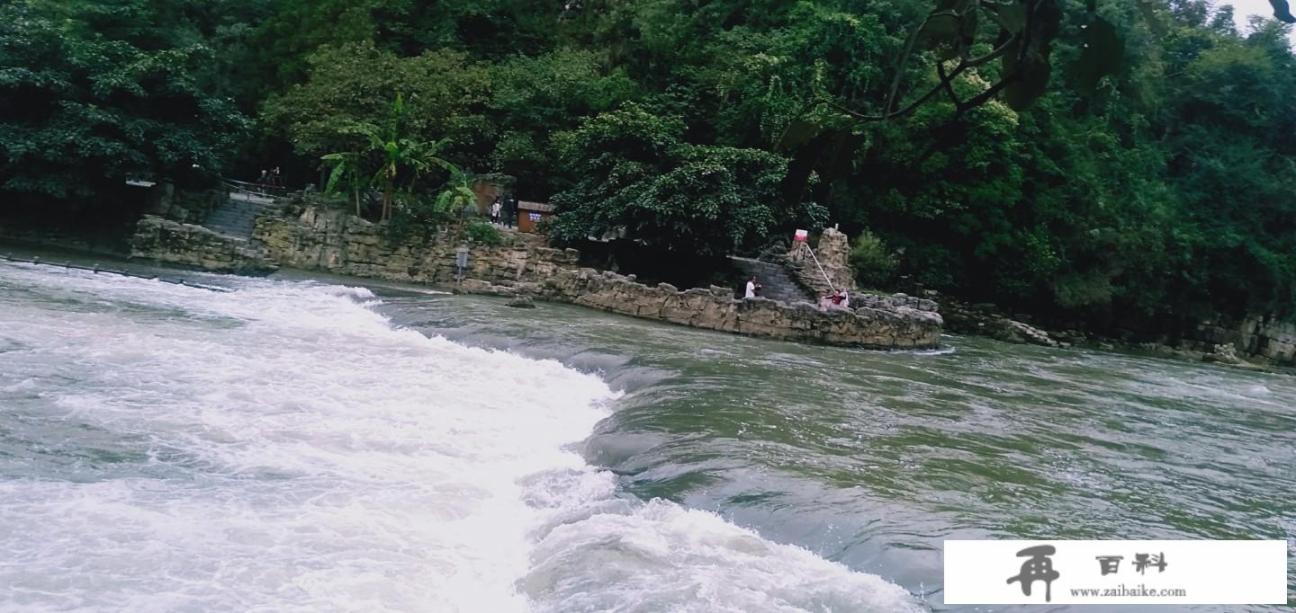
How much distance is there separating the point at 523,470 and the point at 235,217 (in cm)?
Answer: 1802

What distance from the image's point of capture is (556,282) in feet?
69.2

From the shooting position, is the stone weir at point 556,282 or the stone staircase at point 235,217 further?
the stone staircase at point 235,217

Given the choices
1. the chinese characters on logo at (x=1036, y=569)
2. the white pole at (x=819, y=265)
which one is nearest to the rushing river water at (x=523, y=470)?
the chinese characters on logo at (x=1036, y=569)

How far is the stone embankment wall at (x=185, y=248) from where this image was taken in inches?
824

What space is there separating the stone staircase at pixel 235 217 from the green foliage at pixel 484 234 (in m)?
5.16

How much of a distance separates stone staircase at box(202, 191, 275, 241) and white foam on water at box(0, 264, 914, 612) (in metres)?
11.5

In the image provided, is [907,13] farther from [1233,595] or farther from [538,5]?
[1233,595]

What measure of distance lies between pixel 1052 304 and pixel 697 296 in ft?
50.7

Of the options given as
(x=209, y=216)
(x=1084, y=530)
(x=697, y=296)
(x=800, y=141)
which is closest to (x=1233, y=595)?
(x=1084, y=530)

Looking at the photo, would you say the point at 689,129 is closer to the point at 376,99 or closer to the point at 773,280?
the point at 773,280

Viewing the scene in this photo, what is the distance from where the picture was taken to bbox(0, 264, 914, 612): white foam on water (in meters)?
5.34

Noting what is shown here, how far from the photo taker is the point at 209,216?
2325 centimetres

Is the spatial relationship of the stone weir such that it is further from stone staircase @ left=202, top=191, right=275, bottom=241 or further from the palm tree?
the palm tree

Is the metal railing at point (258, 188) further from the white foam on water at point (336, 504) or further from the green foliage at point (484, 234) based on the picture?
the white foam on water at point (336, 504)
